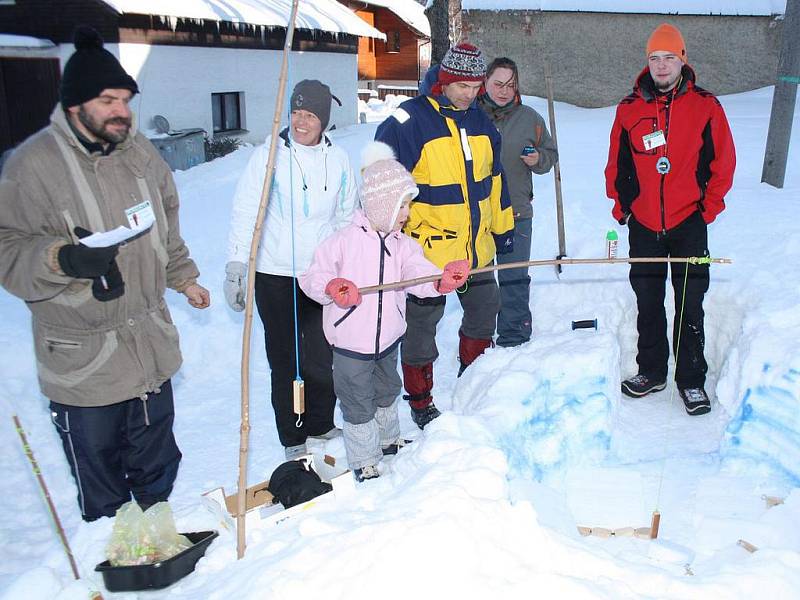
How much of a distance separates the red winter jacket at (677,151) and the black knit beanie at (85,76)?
9.76ft

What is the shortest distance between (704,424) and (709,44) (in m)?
17.7

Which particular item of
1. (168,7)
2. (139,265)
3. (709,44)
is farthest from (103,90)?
(709,44)

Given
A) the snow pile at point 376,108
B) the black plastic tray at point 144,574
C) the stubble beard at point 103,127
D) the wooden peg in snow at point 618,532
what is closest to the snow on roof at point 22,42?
the snow pile at point 376,108

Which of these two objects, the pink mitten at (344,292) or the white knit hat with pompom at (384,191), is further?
the white knit hat with pompom at (384,191)

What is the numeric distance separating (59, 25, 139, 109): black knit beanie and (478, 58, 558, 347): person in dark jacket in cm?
258

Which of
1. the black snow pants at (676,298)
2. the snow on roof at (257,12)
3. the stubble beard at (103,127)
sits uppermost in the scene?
the snow on roof at (257,12)

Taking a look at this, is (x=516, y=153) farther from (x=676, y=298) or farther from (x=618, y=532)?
(x=618, y=532)

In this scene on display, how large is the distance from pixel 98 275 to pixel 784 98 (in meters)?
7.01

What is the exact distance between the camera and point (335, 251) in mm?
3385

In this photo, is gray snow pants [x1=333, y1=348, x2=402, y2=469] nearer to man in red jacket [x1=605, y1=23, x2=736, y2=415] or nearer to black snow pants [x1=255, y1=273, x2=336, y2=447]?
black snow pants [x1=255, y1=273, x2=336, y2=447]

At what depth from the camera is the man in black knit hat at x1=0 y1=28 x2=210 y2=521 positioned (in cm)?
260

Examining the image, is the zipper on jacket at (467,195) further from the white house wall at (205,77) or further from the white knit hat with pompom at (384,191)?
the white house wall at (205,77)

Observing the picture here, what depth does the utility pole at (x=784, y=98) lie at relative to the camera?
23.1 feet

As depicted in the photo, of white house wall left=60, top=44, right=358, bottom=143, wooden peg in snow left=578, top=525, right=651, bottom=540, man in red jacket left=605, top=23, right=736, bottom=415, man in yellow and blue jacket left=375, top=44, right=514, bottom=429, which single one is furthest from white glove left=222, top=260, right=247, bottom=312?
white house wall left=60, top=44, right=358, bottom=143
